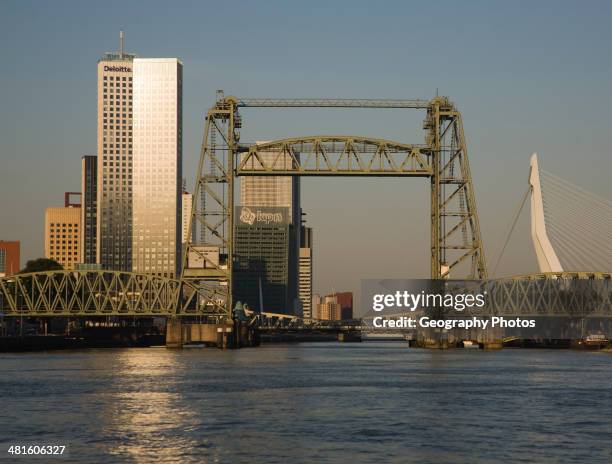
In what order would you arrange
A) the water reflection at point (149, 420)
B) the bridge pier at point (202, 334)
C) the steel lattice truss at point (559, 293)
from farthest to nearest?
the steel lattice truss at point (559, 293)
the bridge pier at point (202, 334)
the water reflection at point (149, 420)

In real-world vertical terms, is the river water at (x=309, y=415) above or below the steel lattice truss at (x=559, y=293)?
below

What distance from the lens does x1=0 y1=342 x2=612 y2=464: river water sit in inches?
1560

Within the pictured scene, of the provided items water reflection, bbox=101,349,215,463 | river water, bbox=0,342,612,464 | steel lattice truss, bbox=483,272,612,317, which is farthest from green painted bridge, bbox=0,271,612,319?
water reflection, bbox=101,349,215,463

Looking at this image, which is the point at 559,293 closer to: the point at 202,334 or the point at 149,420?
the point at 202,334

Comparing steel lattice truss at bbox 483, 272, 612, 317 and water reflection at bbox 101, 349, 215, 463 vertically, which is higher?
steel lattice truss at bbox 483, 272, 612, 317

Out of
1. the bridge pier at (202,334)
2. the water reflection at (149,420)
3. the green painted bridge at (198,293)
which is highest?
the green painted bridge at (198,293)

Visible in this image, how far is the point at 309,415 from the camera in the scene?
50.4m

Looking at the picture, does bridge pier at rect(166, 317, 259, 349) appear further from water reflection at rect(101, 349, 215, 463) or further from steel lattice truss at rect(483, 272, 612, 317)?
water reflection at rect(101, 349, 215, 463)

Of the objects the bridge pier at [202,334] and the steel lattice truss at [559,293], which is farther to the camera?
the steel lattice truss at [559,293]

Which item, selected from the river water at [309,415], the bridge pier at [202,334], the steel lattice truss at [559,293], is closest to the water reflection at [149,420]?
the river water at [309,415]

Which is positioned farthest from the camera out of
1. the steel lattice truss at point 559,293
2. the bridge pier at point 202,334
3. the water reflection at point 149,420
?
the steel lattice truss at point 559,293

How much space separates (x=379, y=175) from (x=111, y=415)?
69644mm

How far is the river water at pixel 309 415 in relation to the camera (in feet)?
130

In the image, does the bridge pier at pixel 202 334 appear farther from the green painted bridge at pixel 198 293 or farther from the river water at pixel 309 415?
the river water at pixel 309 415
